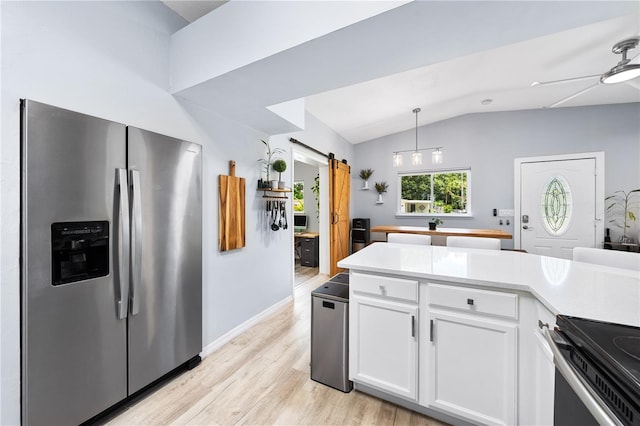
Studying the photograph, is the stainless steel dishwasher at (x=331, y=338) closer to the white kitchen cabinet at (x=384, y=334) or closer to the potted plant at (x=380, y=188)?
the white kitchen cabinet at (x=384, y=334)

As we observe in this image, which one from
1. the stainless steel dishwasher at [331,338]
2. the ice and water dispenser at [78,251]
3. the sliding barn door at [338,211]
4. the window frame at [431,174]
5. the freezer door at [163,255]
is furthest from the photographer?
the window frame at [431,174]

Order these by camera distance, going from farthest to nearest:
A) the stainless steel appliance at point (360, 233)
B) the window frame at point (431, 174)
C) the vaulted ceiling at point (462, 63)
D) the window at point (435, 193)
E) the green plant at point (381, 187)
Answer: the green plant at point (381, 187)
the stainless steel appliance at point (360, 233)
the window at point (435, 193)
the window frame at point (431, 174)
the vaulted ceiling at point (462, 63)

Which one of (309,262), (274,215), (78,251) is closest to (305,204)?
(309,262)

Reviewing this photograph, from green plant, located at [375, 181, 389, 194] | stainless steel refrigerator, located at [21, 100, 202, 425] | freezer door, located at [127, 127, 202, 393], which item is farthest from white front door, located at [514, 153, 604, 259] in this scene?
stainless steel refrigerator, located at [21, 100, 202, 425]

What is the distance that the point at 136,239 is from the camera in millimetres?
1638

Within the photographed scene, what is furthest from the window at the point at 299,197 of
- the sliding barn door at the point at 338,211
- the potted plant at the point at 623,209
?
the potted plant at the point at 623,209

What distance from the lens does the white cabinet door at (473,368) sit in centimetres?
134

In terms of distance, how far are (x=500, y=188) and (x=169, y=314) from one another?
18.2ft

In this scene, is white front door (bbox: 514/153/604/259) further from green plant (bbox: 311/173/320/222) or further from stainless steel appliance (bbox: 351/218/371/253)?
green plant (bbox: 311/173/320/222)

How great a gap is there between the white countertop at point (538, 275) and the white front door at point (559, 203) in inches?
140

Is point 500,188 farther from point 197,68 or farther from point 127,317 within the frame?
point 127,317

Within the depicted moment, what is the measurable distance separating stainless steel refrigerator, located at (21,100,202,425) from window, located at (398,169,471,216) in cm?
476

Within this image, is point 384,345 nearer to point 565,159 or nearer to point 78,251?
point 78,251

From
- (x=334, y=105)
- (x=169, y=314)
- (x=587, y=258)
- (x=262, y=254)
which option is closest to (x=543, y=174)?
(x=587, y=258)
